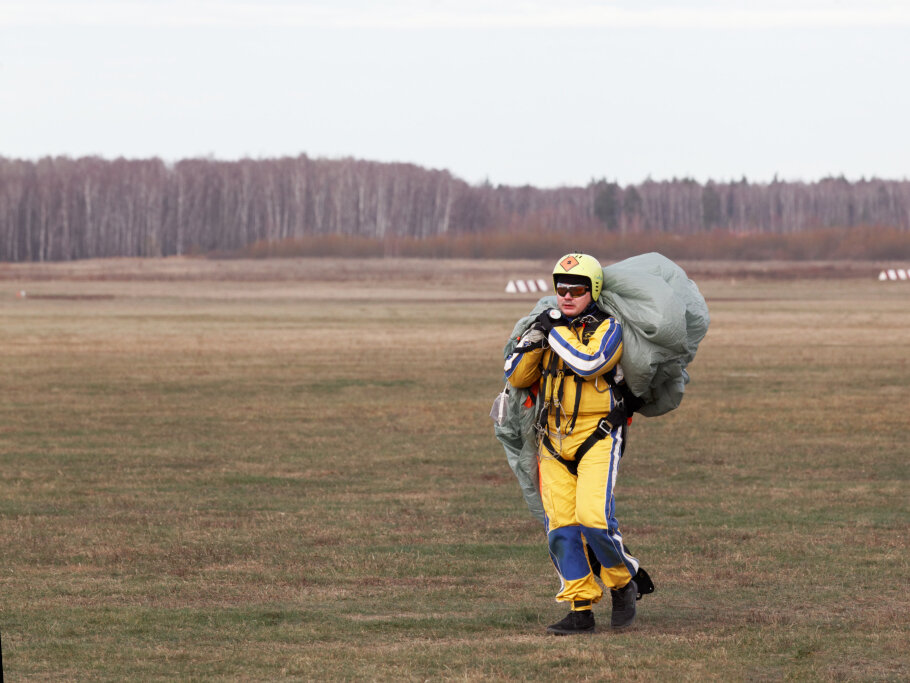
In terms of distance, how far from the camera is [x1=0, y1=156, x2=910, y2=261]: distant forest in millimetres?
135375

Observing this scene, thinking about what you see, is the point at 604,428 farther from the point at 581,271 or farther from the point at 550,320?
the point at 581,271

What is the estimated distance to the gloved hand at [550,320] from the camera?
7.41 meters

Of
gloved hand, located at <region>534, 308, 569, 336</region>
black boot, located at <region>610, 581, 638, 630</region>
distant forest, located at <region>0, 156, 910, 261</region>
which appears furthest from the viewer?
distant forest, located at <region>0, 156, 910, 261</region>

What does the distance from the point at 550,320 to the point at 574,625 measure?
66.9 inches

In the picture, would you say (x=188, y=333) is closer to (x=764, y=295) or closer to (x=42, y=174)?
(x=764, y=295)

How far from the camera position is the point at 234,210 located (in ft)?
503

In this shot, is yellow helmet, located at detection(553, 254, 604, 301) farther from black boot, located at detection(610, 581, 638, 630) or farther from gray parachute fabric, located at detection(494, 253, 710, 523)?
black boot, located at detection(610, 581, 638, 630)

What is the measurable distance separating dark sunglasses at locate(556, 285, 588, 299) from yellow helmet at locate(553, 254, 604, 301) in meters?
0.04

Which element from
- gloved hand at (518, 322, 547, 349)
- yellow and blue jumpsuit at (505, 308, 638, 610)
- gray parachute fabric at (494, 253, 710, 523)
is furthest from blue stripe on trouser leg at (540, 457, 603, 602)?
gloved hand at (518, 322, 547, 349)

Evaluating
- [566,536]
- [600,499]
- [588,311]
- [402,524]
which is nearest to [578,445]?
[600,499]

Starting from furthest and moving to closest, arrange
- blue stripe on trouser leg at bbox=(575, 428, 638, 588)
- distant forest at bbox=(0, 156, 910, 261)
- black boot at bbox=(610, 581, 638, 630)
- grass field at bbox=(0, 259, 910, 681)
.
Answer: distant forest at bbox=(0, 156, 910, 261)
black boot at bbox=(610, 581, 638, 630)
blue stripe on trouser leg at bbox=(575, 428, 638, 588)
grass field at bbox=(0, 259, 910, 681)

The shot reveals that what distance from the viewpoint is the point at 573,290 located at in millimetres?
7441

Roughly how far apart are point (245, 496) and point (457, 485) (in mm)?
2249

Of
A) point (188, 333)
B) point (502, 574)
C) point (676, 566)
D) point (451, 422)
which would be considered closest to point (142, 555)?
point (502, 574)
